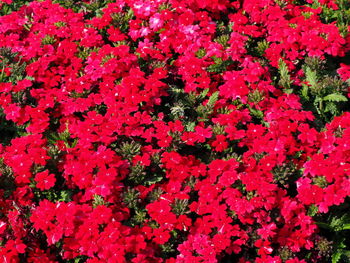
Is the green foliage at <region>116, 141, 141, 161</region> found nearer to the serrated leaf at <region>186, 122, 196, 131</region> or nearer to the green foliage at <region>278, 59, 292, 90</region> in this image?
the serrated leaf at <region>186, 122, 196, 131</region>

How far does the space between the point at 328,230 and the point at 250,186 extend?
0.83 metres

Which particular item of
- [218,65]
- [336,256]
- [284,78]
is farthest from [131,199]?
[284,78]

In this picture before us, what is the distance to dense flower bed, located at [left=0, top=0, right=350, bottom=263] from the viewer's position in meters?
3.90

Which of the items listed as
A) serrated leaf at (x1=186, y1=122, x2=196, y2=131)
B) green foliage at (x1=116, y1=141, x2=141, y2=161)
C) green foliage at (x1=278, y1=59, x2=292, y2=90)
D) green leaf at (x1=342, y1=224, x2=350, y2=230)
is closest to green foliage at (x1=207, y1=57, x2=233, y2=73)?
green foliage at (x1=278, y1=59, x2=292, y2=90)

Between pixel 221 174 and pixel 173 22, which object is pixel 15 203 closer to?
pixel 221 174

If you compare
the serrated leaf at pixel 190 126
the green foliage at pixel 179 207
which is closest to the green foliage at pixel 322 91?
the serrated leaf at pixel 190 126

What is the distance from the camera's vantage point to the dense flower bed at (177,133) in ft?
12.8

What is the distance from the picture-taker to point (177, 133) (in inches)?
173

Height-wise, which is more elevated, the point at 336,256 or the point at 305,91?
the point at 305,91

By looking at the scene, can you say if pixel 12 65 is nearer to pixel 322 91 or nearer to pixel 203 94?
pixel 203 94

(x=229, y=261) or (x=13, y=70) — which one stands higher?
(x=13, y=70)


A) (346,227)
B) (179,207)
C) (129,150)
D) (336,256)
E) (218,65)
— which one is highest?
(218,65)

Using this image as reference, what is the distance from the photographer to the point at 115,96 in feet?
15.5

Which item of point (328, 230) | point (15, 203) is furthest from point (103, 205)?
point (328, 230)
